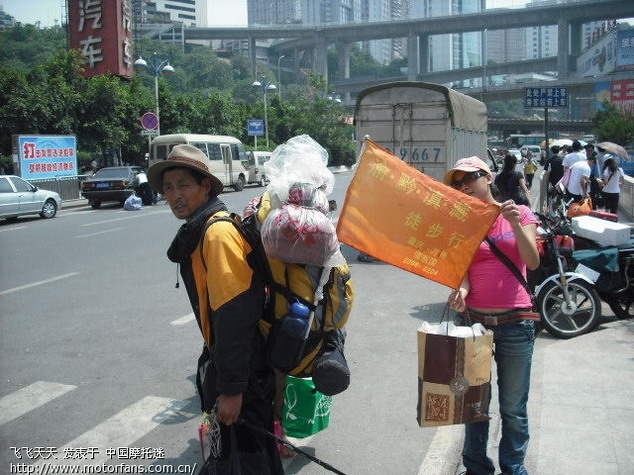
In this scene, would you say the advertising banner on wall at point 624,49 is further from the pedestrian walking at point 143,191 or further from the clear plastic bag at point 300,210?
the clear plastic bag at point 300,210

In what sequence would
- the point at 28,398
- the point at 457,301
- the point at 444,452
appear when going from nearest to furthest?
the point at 457,301
the point at 444,452
the point at 28,398

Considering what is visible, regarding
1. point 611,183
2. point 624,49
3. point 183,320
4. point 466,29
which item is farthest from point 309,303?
point 466,29

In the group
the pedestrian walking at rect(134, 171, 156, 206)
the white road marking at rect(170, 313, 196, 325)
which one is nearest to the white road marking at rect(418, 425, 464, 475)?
the white road marking at rect(170, 313, 196, 325)

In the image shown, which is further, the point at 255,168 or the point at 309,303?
the point at 255,168

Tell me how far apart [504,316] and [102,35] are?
118 feet

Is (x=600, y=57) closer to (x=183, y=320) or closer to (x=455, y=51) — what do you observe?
(x=183, y=320)

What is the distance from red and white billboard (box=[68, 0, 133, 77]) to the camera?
34375 mm

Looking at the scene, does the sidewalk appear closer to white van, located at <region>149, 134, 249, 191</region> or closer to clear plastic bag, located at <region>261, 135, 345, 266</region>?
clear plastic bag, located at <region>261, 135, 345, 266</region>

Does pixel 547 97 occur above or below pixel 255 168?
above

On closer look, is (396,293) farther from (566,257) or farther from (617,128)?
(617,128)

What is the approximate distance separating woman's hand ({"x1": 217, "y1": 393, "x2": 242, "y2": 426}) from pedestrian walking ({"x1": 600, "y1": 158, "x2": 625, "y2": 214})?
1249cm

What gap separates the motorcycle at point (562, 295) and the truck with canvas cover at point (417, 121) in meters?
4.85

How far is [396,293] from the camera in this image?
27.6ft

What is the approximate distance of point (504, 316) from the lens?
318 centimetres
